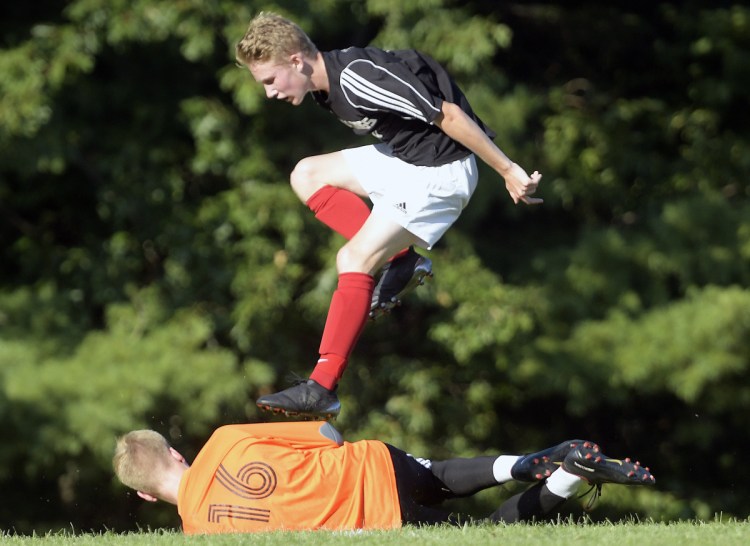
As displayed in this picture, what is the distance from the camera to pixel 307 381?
4344 millimetres

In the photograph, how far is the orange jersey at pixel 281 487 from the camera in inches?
169

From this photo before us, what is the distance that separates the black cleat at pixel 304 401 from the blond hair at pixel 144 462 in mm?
564

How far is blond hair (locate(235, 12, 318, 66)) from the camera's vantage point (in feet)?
14.1

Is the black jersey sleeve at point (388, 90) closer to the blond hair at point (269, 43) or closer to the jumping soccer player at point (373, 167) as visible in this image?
the jumping soccer player at point (373, 167)

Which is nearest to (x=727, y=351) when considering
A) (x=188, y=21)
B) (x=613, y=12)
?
(x=613, y=12)

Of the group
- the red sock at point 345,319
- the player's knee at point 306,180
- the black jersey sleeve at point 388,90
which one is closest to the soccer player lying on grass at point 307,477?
the red sock at point 345,319

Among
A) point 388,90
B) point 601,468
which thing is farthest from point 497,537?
point 388,90

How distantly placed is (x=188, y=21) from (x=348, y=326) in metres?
5.04

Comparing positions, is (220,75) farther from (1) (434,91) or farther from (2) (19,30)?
(1) (434,91)

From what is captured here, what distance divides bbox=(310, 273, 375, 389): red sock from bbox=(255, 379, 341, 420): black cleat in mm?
140

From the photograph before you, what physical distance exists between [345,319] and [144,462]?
895 mm

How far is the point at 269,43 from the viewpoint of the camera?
4301mm

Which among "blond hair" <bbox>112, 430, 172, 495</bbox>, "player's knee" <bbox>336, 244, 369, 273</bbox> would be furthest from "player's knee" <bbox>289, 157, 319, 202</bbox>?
"blond hair" <bbox>112, 430, 172, 495</bbox>

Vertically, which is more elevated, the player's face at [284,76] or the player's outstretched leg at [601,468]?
the player's face at [284,76]
